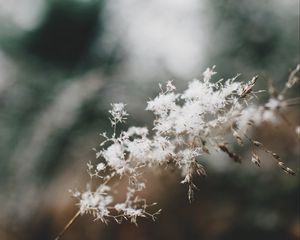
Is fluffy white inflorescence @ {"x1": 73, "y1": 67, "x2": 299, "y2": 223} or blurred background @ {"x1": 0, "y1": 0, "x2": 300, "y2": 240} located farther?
blurred background @ {"x1": 0, "y1": 0, "x2": 300, "y2": 240}

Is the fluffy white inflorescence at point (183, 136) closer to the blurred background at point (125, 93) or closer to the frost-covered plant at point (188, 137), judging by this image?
the frost-covered plant at point (188, 137)

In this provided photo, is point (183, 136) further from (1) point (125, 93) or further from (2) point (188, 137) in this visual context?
(1) point (125, 93)

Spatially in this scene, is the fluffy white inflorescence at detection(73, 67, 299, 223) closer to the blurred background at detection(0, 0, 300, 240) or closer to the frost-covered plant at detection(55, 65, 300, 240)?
Result: the frost-covered plant at detection(55, 65, 300, 240)

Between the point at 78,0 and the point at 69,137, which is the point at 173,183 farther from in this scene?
the point at 78,0

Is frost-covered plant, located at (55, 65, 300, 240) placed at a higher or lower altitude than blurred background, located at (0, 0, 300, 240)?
lower

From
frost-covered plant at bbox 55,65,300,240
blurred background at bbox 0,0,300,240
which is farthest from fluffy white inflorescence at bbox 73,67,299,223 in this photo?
blurred background at bbox 0,0,300,240

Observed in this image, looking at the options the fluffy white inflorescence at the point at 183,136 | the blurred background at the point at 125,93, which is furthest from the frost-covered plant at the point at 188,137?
the blurred background at the point at 125,93

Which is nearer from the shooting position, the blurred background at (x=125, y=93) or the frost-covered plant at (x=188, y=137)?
the frost-covered plant at (x=188, y=137)

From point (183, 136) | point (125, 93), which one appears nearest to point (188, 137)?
point (183, 136)
